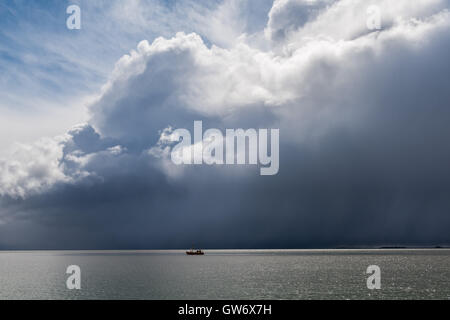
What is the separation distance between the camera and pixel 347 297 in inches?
3654

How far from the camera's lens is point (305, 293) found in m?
100

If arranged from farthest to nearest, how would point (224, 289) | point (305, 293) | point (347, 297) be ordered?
point (224, 289), point (305, 293), point (347, 297)
